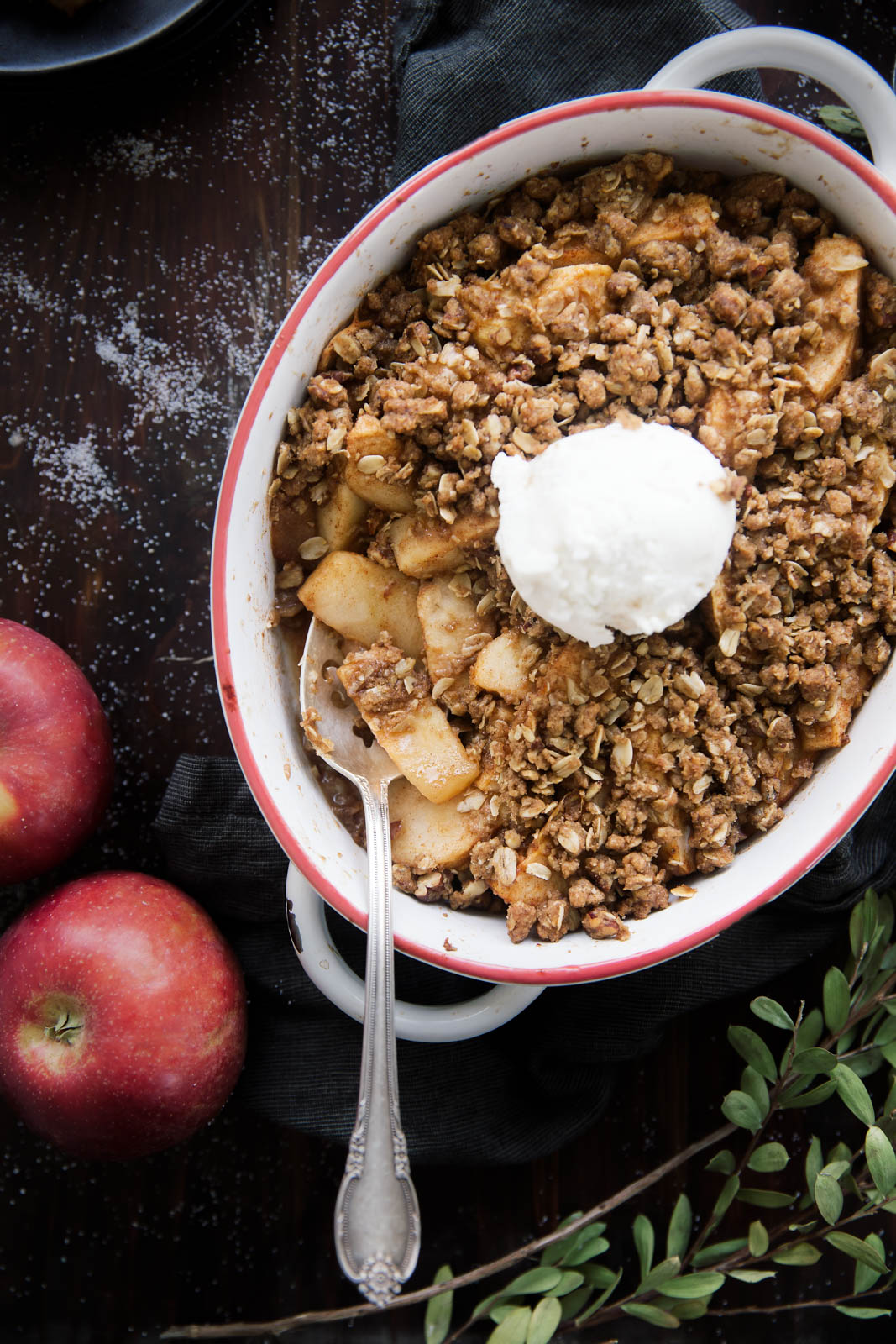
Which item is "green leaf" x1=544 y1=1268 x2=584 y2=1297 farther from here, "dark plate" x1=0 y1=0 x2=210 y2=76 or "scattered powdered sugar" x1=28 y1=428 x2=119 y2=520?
"dark plate" x1=0 y1=0 x2=210 y2=76

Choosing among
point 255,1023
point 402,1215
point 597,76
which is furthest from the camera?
point 255,1023

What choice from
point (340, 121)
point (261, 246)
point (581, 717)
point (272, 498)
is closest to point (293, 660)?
point (272, 498)

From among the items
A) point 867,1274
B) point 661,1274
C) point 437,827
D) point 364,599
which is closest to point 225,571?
point 364,599

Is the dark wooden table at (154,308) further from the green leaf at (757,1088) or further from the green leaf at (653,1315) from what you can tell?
the green leaf at (757,1088)

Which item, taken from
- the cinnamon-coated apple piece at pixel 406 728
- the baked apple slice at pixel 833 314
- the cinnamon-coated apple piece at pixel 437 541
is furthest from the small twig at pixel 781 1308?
the baked apple slice at pixel 833 314

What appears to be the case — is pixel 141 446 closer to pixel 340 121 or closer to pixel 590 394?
pixel 340 121

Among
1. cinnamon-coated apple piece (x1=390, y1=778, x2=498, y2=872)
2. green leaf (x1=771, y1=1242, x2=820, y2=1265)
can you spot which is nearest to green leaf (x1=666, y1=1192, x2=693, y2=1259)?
green leaf (x1=771, y1=1242, x2=820, y2=1265)
